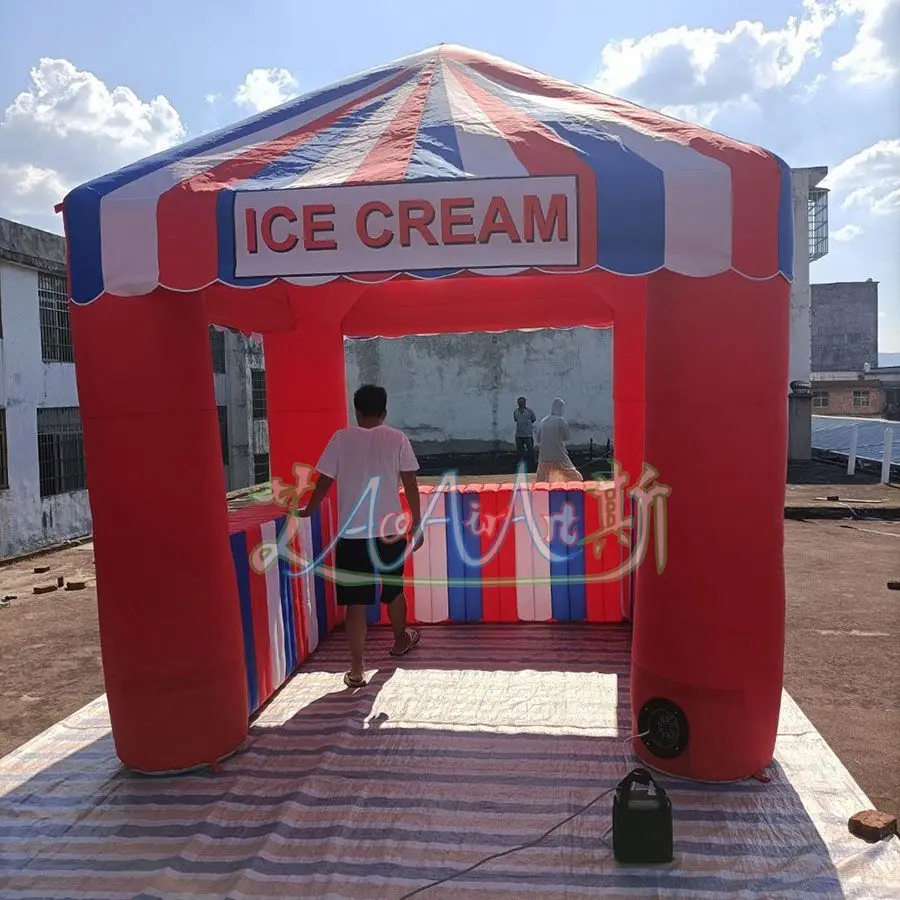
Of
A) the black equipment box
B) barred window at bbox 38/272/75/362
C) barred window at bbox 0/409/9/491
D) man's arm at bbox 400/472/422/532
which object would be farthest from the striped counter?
barred window at bbox 38/272/75/362

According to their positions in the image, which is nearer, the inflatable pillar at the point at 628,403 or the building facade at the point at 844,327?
the inflatable pillar at the point at 628,403

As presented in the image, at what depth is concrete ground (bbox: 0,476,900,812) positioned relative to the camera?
4.25 metres

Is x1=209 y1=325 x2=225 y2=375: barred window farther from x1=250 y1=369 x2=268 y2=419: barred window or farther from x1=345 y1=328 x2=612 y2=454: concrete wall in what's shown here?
x1=345 y1=328 x2=612 y2=454: concrete wall

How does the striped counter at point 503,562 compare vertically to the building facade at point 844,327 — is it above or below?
below

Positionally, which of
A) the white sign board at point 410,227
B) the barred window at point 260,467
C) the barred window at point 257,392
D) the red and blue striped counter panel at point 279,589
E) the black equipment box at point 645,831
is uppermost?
the white sign board at point 410,227

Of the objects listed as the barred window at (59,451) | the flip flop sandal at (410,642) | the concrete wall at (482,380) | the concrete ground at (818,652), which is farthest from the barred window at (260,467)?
the flip flop sandal at (410,642)

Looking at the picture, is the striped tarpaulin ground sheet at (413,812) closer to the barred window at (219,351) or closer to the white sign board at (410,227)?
the white sign board at (410,227)

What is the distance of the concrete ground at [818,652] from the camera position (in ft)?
14.0

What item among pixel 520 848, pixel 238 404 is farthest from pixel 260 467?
pixel 520 848

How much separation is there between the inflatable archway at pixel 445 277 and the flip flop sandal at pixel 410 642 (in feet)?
5.02

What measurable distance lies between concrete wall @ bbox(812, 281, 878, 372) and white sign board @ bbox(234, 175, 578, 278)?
45.6 meters

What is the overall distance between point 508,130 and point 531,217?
64 cm

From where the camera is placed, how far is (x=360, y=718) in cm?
442

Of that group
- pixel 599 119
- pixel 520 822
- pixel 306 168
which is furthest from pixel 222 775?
pixel 599 119
